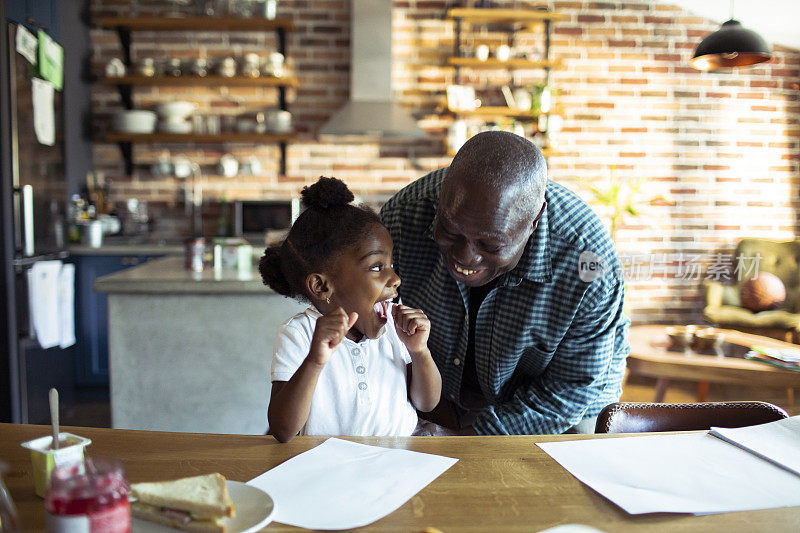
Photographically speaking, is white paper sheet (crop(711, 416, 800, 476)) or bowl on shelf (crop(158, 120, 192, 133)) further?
bowl on shelf (crop(158, 120, 192, 133))

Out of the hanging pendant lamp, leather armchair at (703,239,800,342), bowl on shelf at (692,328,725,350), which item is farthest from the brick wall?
bowl on shelf at (692,328,725,350)

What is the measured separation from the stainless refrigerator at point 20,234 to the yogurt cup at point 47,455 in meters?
2.73

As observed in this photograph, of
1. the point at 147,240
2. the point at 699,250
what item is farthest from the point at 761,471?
the point at 699,250

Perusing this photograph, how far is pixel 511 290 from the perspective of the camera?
1.59 m

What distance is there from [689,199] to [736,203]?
1.29ft

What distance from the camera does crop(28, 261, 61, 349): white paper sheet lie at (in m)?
3.47

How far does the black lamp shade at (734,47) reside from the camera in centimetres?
317

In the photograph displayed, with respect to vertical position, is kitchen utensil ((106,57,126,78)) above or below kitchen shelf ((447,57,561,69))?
below

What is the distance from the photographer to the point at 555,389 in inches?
61.7

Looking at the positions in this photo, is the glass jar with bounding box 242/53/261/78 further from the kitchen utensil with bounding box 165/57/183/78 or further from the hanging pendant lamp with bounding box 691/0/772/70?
the hanging pendant lamp with bounding box 691/0/772/70

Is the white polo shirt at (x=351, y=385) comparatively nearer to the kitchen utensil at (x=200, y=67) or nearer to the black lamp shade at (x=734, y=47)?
the black lamp shade at (x=734, y=47)

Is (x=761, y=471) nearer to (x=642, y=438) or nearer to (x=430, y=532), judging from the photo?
(x=642, y=438)

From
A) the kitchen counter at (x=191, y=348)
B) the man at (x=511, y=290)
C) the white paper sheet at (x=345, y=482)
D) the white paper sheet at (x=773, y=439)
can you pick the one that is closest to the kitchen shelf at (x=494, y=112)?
the kitchen counter at (x=191, y=348)

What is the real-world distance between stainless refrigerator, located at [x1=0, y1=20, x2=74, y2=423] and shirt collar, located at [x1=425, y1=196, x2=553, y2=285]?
2.80 metres
